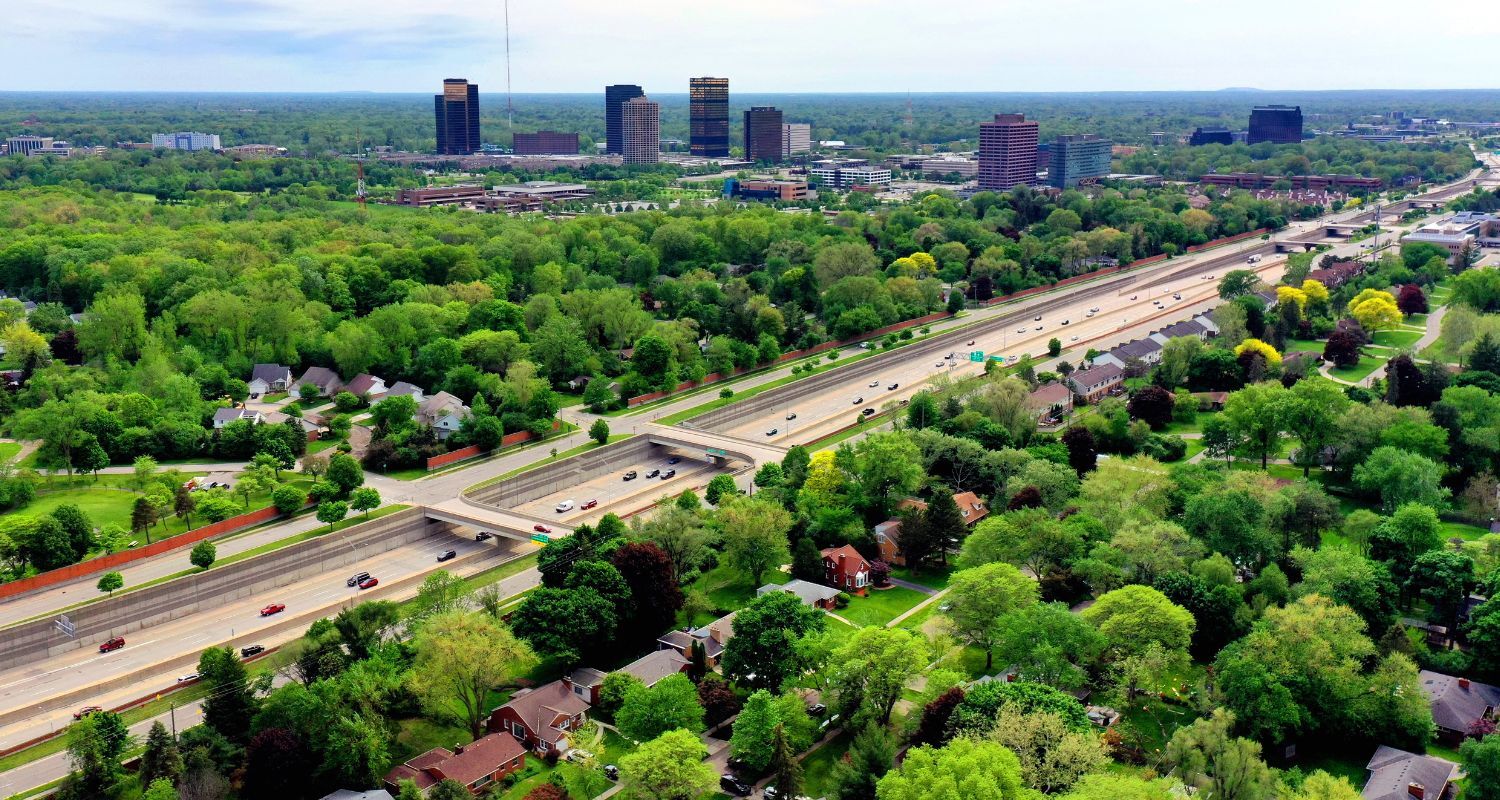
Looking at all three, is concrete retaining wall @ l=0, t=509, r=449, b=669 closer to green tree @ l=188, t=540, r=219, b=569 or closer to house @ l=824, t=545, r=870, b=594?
green tree @ l=188, t=540, r=219, b=569

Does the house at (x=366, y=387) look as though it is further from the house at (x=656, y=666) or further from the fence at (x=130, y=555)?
the house at (x=656, y=666)

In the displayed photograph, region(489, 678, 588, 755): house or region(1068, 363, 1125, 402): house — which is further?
region(1068, 363, 1125, 402): house

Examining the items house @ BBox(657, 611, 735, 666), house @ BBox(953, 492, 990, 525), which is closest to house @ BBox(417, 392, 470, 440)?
house @ BBox(657, 611, 735, 666)

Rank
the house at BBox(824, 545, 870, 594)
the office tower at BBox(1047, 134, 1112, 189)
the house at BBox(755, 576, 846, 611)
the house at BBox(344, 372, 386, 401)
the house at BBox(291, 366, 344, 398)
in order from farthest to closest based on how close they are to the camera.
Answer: the office tower at BBox(1047, 134, 1112, 189), the house at BBox(291, 366, 344, 398), the house at BBox(344, 372, 386, 401), the house at BBox(824, 545, 870, 594), the house at BBox(755, 576, 846, 611)

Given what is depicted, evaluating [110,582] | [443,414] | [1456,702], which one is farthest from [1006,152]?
[110,582]

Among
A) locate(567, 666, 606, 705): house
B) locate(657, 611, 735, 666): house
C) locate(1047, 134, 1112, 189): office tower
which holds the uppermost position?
locate(1047, 134, 1112, 189): office tower

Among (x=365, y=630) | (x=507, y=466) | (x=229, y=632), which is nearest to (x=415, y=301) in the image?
(x=507, y=466)

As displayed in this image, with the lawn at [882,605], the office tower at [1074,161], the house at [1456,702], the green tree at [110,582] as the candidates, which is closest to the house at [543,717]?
the lawn at [882,605]

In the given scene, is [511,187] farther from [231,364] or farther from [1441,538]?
[1441,538]
